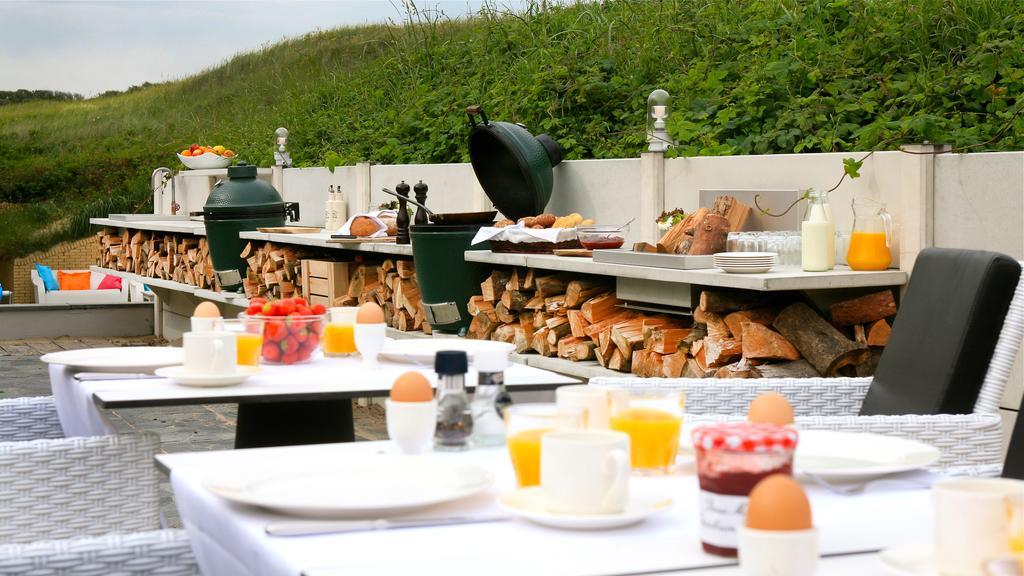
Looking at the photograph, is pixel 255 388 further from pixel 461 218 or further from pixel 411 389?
pixel 461 218

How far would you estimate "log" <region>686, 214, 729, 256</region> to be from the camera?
4.55m

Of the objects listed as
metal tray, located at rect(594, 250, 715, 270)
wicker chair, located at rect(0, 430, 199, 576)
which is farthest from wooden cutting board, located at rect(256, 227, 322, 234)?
wicker chair, located at rect(0, 430, 199, 576)

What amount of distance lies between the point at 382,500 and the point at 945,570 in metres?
0.67

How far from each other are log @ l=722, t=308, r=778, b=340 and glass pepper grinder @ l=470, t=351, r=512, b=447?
7.84ft

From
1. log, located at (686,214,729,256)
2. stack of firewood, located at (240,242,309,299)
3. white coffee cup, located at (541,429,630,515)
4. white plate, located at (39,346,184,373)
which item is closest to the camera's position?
white coffee cup, located at (541,429,630,515)

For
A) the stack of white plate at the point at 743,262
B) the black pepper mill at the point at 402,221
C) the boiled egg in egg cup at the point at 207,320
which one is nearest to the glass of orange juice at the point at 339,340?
the boiled egg in egg cup at the point at 207,320

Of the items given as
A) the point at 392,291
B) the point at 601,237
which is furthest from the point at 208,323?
the point at 392,291

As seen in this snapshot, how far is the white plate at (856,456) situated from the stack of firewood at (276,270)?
634 cm

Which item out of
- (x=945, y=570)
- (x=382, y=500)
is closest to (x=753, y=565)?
(x=945, y=570)

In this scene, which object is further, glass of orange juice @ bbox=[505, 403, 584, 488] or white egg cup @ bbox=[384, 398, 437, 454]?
white egg cup @ bbox=[384, 398, 437, 454]

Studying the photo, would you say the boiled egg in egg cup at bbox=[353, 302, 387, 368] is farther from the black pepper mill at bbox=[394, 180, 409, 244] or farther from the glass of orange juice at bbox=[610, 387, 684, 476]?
the black pepper mill at bbox=[394, 180, 409, 244]

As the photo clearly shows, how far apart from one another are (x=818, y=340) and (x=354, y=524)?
9.42 feet

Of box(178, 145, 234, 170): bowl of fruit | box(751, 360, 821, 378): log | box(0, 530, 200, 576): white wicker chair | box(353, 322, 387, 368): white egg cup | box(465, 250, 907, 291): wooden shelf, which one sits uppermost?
box(178, 145, 234, 170): bowl of fruit

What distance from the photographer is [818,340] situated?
4066 millimetres
